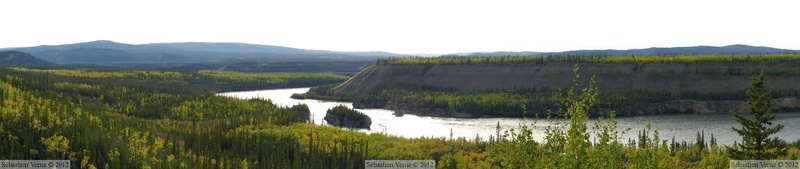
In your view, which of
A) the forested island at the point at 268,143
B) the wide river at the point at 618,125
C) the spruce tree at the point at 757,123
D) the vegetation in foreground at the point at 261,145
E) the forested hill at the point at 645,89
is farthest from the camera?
the forested hill at the point at 645,89

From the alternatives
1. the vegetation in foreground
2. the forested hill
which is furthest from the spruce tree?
the forested hill

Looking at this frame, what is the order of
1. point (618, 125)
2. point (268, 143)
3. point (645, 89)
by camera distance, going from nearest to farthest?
point (268, 143)
point (618, 125)
point (645, 89)

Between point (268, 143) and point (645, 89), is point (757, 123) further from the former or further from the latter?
point (645, 89)

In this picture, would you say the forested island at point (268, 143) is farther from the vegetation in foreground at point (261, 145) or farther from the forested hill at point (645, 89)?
the forested hill at point (645, 89)

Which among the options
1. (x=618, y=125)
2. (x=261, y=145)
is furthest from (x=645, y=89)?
(x=261, y=145)

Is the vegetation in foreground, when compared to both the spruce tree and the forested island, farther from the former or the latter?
the spruce tree

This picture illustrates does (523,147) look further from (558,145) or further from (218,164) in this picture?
(218,164)

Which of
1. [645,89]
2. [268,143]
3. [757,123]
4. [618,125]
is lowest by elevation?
[618,125]

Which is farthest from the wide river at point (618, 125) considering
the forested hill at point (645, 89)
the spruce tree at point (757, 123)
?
the spruce tree at point (757, 123)

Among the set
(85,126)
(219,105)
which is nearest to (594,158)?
(85,126)
